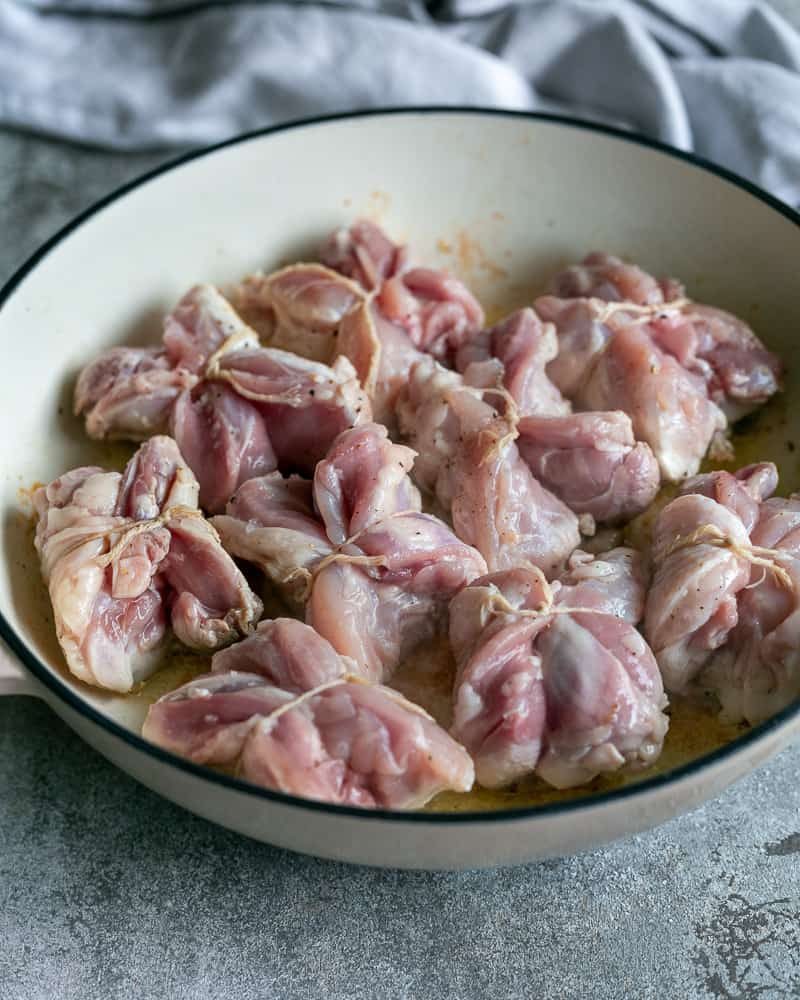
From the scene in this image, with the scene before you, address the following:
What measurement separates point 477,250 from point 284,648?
5.01 ft

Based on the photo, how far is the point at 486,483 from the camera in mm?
2594

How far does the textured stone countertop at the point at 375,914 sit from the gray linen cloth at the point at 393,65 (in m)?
2.13

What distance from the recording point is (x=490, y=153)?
330 centimetres

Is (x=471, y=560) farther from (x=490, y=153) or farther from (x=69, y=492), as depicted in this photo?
(x=490, y=153)

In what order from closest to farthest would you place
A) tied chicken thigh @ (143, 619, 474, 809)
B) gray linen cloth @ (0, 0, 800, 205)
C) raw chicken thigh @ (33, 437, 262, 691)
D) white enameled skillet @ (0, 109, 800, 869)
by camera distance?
tied chicken thigh @ (143, 619, 474, 809) < raw chicken thigh @ (33, 437, 262, 691) < white enameled skillet @ (0, 109, 800, 869) < gray linen cloth @ (0, 0, 800, 205)

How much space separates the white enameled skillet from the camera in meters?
2.88

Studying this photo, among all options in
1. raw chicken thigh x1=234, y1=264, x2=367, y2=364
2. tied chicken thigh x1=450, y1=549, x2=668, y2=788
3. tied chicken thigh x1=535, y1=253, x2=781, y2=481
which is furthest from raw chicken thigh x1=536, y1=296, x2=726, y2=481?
tied chicken thigh x1=450, y1=549, x2=668, y2=788

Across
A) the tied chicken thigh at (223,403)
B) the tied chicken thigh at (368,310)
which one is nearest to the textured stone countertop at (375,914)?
the tied chicken thigh at (223,403)

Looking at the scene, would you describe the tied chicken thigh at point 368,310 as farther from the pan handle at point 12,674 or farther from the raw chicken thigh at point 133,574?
the pan handle at point 12,674

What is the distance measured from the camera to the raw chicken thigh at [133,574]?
2410 mm

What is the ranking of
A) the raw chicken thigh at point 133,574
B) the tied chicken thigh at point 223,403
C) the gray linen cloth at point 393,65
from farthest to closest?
the gray linen cloth at point 393,65 → the tied chicken thigh at point 223,403 → the raw chicken thigh at point 133,574

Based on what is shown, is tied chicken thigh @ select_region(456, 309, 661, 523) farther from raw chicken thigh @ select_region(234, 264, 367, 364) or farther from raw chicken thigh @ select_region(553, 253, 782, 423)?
raw chicken thigh @ select_region(234, 264, 367, 364)

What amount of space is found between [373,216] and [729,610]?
156cm

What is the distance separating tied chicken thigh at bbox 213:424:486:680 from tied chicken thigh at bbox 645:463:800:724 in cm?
39
